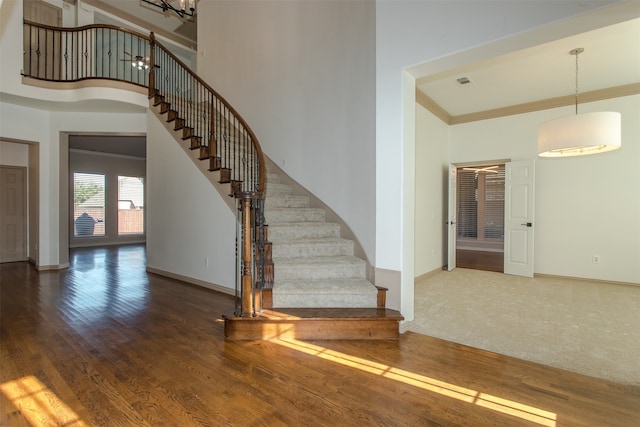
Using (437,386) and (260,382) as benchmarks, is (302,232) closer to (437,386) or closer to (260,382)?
(260,382)

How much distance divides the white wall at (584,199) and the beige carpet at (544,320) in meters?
0.42

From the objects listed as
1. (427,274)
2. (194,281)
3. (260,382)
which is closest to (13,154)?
(194,281)

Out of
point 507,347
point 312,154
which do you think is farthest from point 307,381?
point 312,154

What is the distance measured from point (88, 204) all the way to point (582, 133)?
12.5 meters

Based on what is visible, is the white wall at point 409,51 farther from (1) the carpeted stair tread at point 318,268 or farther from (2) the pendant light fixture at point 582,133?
(2) the pendant light fixture at point 582,133

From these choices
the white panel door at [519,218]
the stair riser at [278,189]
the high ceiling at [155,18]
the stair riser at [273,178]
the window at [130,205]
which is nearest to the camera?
the stair riser at [278,189]

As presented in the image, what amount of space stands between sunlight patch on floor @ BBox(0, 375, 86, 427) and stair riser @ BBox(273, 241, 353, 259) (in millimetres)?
2238

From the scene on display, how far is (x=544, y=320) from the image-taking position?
3.46 m

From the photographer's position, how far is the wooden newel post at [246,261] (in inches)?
116

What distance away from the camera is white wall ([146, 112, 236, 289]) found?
4.54 m

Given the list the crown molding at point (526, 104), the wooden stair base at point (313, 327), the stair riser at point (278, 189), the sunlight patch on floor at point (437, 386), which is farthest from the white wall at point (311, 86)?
the crown molding at point (526, 104)

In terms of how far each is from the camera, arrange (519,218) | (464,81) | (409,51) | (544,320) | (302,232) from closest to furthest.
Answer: (409,51), (544,320), (302,232), (464,81), (519,218)

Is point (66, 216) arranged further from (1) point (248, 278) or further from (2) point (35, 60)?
(1) point (248, 278)

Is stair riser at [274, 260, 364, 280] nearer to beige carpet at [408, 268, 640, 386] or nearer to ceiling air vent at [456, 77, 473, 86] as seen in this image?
beige carpet at [408, 268, 640, 386]
